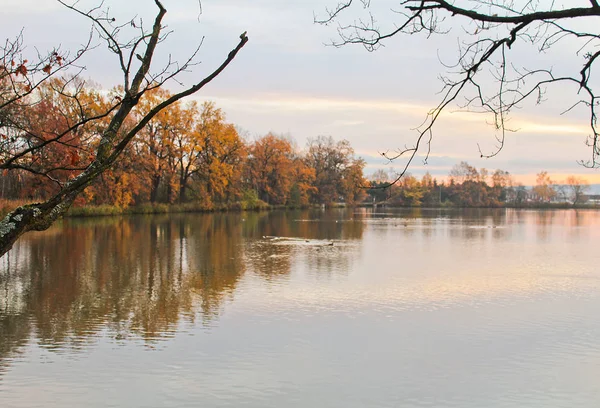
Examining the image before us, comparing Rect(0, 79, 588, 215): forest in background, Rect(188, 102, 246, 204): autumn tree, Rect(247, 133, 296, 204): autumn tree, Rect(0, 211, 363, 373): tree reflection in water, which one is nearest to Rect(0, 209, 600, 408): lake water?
Rect(0, 211, 363, 373): tree reflection in water

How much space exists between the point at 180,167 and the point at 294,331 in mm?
36975

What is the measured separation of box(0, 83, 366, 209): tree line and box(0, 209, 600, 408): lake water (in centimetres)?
765

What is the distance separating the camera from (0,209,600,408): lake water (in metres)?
6.26

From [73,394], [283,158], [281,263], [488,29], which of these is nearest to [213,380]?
[73,394]

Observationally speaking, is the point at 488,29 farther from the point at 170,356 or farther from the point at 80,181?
the point at 170,356

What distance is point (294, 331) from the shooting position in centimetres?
853

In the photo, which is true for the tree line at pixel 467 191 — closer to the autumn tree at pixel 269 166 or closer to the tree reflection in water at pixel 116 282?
the autumn tree at pixel 269 166

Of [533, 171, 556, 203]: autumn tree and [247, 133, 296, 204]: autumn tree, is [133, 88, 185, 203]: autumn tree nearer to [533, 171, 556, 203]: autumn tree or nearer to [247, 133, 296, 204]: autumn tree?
[247, 133, 296, 204]: autumn tree

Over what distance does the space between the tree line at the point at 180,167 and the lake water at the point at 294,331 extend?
25.1 ft

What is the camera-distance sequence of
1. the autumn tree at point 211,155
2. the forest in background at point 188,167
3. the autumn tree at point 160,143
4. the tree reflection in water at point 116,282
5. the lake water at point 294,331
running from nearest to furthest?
1. the lake water at point 294,331
2. the tree reflection in water at point 116,282
3. the forest in background at point 188,167
4. the autumn tree at point 160,143
5. the autumn tree at point 211,155

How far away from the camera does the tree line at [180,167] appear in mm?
27766

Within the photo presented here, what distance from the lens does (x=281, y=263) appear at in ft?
51.1

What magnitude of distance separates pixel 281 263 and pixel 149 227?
13.6 m

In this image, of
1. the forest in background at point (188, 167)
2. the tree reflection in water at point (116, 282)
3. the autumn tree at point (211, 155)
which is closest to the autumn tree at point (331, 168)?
the forest in background at point (188, 167)
